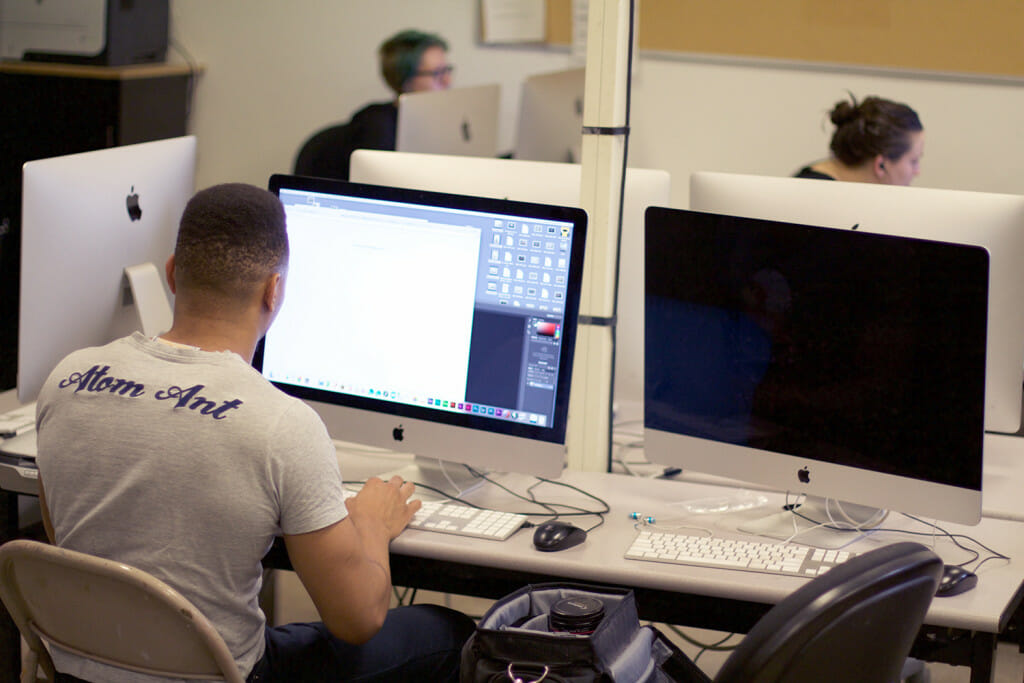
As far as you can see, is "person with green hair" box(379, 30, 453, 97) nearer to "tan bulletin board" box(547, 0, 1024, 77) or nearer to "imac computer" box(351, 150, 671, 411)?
"tan bulletin board" box(547, 0, 1024, 77)

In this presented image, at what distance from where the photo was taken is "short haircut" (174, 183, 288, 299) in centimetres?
135

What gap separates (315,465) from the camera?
1254mm

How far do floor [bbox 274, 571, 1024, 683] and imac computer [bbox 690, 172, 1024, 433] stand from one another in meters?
0.59

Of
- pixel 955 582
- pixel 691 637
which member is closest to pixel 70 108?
pixel 691 637

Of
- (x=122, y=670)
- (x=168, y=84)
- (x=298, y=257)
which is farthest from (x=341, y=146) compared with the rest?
(x=122, y=670)

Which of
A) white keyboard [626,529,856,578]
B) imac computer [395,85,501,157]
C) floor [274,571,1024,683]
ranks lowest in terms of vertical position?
floor [274,571,1024,683]

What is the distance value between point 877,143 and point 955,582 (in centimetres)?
216

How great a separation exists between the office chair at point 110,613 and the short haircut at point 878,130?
2658 millimetres

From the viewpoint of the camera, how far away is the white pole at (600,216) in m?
1.76

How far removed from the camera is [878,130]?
324cm

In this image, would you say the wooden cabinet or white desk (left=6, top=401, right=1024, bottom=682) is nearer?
white desk (left=6, top=401, right=1024, bottom=682)

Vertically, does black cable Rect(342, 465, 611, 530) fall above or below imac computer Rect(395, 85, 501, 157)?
below

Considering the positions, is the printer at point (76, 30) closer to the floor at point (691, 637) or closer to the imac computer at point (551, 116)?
the imac computer at point (551, 116)

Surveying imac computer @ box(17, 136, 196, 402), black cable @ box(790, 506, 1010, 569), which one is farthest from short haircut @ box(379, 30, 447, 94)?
black cable @ box(790, 506, 1010, 569)
